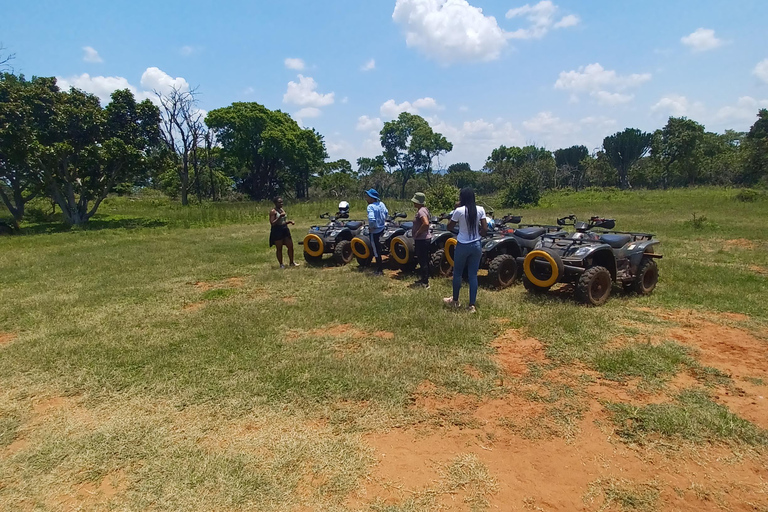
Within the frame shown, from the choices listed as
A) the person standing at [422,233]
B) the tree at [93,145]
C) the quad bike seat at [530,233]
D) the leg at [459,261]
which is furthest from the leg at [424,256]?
the tree at [93,145]

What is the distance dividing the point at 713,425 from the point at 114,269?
31.6 ft

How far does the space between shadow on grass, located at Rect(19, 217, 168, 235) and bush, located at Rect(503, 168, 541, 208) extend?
58.7ft

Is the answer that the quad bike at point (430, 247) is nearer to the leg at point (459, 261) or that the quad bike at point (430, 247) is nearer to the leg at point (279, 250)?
the leg at point (459, 261)

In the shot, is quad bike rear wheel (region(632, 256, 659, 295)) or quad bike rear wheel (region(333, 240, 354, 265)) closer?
quad bike rear wheel (region(632, 256, 659, 295))

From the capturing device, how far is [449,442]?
283 cm

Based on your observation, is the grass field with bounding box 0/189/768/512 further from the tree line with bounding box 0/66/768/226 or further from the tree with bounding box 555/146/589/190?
the tree with bounding box 555/146/589/190

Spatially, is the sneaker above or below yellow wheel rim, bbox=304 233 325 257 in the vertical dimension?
below

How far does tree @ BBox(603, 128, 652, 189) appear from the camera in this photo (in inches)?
1613

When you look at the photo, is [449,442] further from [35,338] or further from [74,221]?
[74,221]

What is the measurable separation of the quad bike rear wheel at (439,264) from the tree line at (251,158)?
14.3 m

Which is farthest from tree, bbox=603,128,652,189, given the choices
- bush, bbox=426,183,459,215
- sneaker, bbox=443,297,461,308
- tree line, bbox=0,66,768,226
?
sneaker, bbox=443,297,461,308

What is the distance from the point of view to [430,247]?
716 centimetres

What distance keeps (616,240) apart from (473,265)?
2160 mm

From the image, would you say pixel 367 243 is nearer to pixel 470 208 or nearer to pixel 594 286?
pixel 470 208
